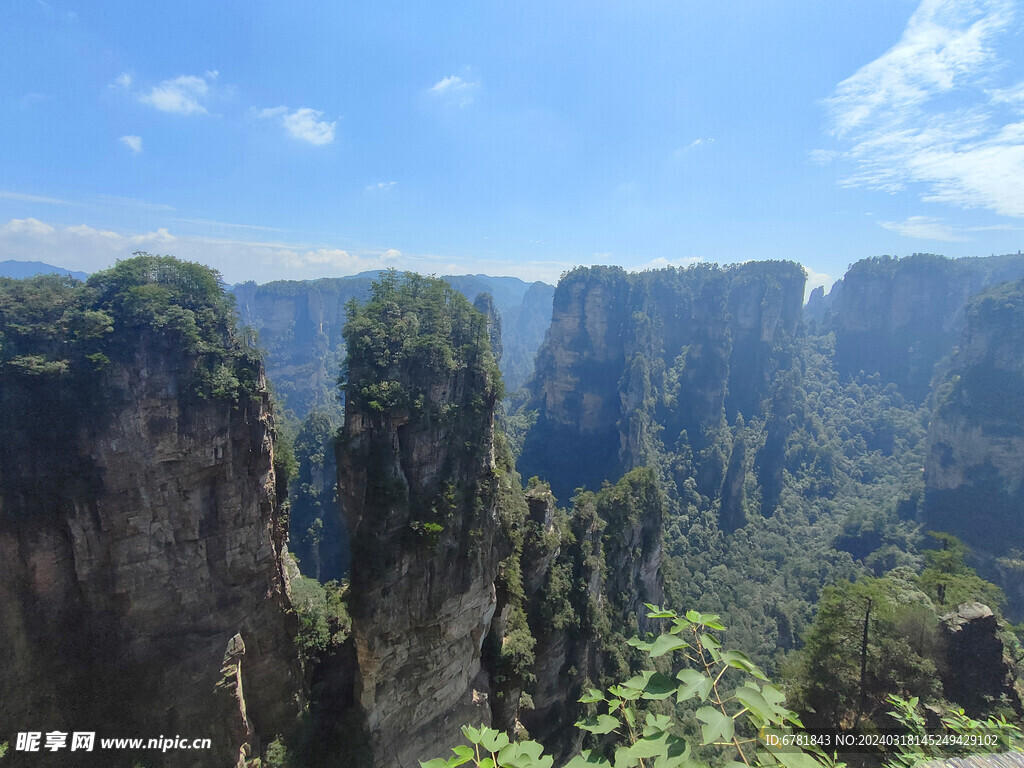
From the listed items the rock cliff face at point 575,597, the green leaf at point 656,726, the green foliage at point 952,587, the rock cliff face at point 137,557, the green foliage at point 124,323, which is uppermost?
the green foliage at point 124,323

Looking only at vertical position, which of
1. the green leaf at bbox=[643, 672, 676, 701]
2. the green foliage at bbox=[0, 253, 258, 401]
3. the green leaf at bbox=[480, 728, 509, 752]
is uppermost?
the green foliage at bbox=[0, 253, 258, 401]

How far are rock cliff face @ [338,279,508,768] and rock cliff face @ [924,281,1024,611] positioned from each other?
62087mm

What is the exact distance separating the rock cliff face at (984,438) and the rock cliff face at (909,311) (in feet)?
111

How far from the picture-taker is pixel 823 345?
114 meters

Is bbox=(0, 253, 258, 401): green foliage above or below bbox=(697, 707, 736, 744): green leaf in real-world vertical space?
above

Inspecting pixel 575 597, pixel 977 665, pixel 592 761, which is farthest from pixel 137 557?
pixel 977 665

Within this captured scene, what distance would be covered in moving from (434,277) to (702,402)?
74.4 m

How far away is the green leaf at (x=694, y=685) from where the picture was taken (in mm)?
2527

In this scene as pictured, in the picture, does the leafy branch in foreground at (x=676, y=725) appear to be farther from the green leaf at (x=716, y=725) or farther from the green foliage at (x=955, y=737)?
the green foliage at (x=955, y=737)

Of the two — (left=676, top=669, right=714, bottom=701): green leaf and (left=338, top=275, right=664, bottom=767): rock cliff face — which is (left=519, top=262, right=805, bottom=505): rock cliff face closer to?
(left=338, top=275, right=664, bottom=767): rock cliff face

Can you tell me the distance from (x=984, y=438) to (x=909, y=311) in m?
56.9

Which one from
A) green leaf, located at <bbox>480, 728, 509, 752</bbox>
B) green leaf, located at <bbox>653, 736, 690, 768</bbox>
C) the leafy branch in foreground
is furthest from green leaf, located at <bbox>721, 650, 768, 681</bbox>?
green leaf, located at <bbox>480, 728, 509, 752</bbox>

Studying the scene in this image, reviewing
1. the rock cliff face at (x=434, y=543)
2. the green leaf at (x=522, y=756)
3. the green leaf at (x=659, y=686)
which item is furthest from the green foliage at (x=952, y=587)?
the green leaf at (x=522, y=756)

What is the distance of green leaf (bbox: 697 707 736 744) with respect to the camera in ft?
7.75
